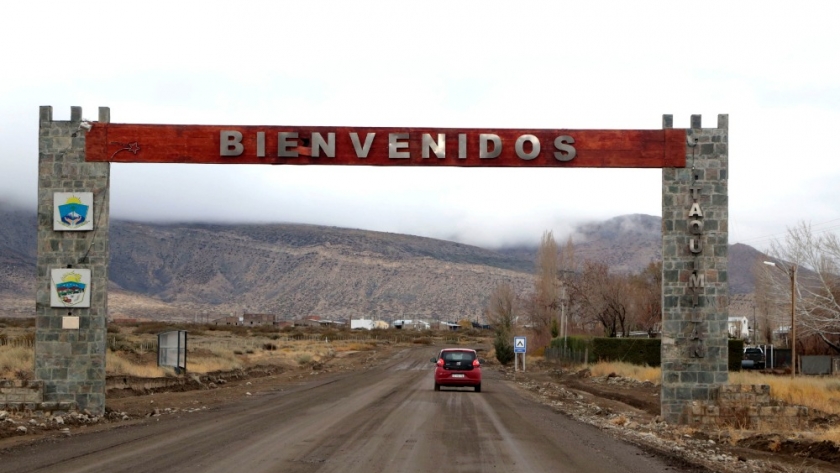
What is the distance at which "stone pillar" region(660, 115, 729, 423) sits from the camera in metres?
23.2

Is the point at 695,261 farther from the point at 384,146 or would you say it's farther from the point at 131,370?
the point at 131,370

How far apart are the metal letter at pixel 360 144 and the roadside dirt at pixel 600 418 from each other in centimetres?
829

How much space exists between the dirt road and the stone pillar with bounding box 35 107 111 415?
2.95 m

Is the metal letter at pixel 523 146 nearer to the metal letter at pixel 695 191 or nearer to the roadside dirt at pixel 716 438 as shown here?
the metal letter at pixel 695 191

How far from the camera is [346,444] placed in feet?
55.2

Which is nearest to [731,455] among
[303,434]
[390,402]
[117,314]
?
[303,434]

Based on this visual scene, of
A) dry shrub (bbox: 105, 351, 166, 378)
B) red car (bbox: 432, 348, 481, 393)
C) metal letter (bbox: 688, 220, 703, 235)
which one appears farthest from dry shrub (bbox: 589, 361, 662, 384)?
dry shrub (bbox: 105, 351, 166, 378)

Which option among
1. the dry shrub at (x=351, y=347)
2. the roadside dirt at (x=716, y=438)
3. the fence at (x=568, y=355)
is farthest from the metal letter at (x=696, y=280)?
the dry shrub at (x=351, y=347)

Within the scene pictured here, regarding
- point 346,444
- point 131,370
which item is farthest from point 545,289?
point 346,444

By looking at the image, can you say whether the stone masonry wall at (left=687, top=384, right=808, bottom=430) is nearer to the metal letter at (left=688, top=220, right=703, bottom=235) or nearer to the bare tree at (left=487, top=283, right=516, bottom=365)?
the metal letter at (left=688, top=220, right=703, bottom=235)

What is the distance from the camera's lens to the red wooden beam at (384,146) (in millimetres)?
23250

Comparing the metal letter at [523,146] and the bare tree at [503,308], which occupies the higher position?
the metal letter at [523,146]

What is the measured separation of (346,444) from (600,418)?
10.3 meters

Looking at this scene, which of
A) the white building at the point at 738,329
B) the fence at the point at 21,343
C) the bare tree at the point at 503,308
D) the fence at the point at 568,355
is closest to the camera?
the fence at the point at 21,343
